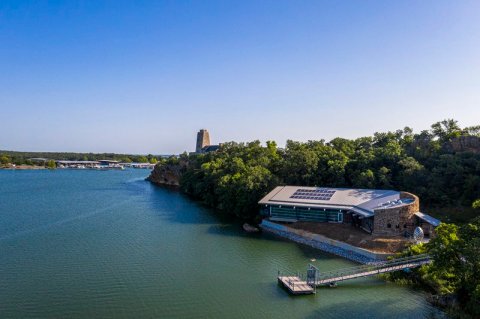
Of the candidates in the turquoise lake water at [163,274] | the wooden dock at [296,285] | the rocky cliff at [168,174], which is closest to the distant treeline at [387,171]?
the turquoise lake water at [163,274]

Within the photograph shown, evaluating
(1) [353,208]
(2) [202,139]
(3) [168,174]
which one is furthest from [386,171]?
(2) [202,139]

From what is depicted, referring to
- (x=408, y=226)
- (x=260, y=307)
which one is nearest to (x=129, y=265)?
(x=260, y=307)

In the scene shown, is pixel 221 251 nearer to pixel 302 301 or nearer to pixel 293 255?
pixel 293 255

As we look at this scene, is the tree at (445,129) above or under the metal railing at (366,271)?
above

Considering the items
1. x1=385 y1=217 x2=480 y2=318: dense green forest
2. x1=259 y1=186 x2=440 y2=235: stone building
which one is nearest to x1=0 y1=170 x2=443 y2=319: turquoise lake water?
x1=385 y1=217 x2=480 y2=318: dense green forest

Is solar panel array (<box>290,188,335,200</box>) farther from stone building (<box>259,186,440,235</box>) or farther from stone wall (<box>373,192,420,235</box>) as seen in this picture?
stone wall (<box>373,192,420,235</box>)

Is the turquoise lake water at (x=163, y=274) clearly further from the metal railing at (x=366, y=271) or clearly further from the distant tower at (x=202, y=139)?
the distant tower at (x=202, y=139)

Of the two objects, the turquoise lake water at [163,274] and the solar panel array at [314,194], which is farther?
the solar panel array at [314,194]
